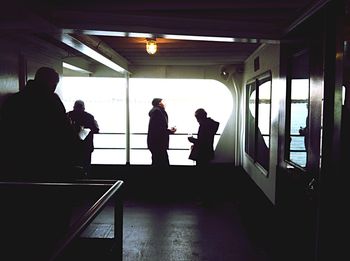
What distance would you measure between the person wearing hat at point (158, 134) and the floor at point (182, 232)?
3.13 ft

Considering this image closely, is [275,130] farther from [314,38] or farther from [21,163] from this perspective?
[21,163]

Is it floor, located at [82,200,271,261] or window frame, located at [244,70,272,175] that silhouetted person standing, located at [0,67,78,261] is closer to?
floor, located at [82,200,271,261]

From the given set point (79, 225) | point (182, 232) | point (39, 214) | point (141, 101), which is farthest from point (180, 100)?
point (79, 225)

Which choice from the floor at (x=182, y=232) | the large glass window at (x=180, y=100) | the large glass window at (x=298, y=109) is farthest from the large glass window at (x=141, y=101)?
the large glass window at (x=298, y=109)

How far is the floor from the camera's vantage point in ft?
11.1

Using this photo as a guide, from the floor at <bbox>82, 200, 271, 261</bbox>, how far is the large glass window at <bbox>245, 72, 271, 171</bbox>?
93cm

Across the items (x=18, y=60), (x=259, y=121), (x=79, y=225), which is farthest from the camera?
(x=259, y=121)

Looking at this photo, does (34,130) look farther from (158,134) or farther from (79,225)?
(158,134)

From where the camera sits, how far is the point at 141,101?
7719 mm

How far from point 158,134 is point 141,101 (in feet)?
6.76

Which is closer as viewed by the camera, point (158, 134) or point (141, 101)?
point (158, 134)


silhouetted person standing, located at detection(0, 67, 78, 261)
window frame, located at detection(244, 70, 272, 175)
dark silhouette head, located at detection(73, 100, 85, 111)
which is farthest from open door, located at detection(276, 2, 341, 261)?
dark silhouette head, located at detection(73, 100, 85, 111)

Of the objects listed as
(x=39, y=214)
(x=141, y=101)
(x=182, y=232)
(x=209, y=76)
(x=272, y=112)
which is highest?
(x=209, y=76)

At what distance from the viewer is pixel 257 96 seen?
5246mm
